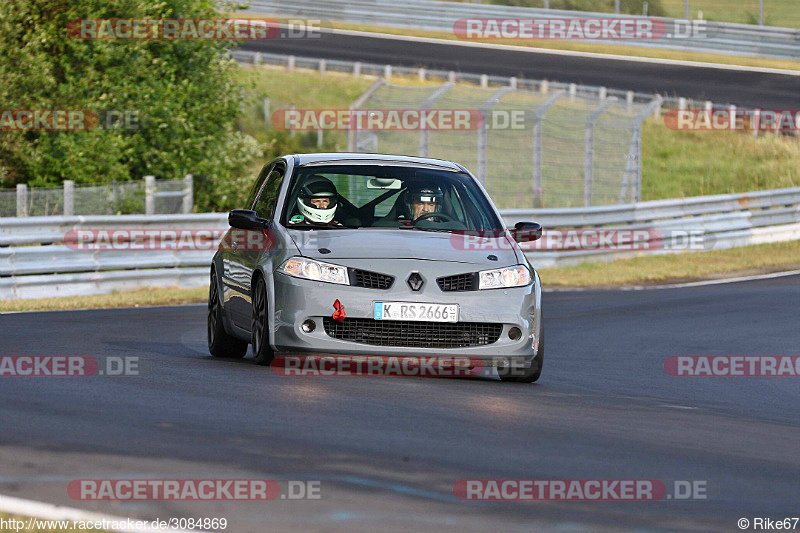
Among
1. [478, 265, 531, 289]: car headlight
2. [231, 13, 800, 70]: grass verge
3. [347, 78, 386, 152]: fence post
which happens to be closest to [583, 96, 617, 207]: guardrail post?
[347, 78, 386, 152]: fence post


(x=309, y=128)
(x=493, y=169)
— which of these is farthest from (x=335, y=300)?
(x=309, y=128)

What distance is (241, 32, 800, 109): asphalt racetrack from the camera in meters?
43.3

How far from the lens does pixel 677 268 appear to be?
24.5m

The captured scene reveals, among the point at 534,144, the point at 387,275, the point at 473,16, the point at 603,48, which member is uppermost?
the point at 387,275

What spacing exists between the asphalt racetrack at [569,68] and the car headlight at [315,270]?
3384 cm

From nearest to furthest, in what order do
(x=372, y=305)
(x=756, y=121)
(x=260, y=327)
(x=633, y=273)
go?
1. (x=372, y=305)
2. (x=260, y=327)
3. (x=633, y=273)
4. (x=756, y=121)

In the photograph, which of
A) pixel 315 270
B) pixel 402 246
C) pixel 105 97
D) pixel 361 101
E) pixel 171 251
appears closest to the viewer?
pixel 315 270

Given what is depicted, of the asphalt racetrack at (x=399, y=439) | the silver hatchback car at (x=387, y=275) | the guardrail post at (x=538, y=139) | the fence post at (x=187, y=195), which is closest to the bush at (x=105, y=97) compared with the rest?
the fence post at (x=187, y=195)

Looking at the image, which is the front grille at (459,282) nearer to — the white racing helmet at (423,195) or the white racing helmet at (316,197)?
the white racing helmet at (423,195)

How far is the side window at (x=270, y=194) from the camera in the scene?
1097cm

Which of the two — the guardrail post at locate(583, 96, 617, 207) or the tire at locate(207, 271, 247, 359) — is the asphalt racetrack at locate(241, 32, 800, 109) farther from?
the tire at locate(207, 271, 247, 359)

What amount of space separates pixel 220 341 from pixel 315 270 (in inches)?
80.6

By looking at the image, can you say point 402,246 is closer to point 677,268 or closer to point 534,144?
point 677,268

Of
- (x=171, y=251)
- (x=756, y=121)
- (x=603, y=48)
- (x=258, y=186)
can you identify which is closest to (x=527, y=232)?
(x=258, y=186)
